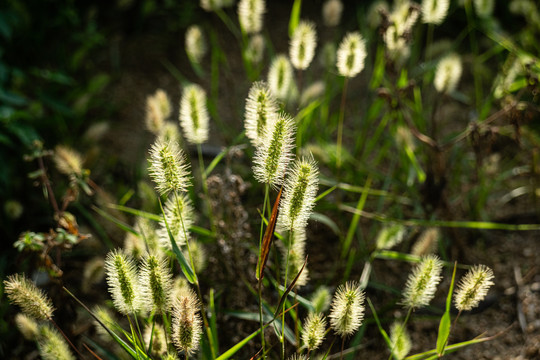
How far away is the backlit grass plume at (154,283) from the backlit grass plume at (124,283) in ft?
0.08

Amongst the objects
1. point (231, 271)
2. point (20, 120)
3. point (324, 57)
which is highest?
point (324, 57)

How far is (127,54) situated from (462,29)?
7.54 ft

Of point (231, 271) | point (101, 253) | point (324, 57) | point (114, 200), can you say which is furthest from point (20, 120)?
point (324, 57)

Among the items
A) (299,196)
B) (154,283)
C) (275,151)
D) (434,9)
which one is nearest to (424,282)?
(299,196)

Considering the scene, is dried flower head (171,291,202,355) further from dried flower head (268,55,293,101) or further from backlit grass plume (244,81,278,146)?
dried flower head (268,55,293,101)

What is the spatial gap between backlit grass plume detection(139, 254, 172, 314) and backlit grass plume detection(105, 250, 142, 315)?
0.08 feet

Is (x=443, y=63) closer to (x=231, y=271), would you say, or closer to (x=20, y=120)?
(x=231, y=271)

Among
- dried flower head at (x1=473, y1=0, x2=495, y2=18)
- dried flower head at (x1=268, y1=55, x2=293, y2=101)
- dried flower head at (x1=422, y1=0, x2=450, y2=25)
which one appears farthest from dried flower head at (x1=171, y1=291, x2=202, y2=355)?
dried flower head at (x1=473, y1=0, x2=495, y2=18)

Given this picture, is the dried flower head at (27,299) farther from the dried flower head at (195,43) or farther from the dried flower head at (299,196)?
the dried flower head at (195,43)

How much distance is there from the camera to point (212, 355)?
1362mm

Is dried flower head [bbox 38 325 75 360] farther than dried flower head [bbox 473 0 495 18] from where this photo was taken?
No

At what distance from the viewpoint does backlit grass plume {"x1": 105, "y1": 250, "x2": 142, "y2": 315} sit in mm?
1149

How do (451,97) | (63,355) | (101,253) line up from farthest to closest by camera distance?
(451,97) < (101,253) < (63,355)

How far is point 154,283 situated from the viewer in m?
1.15
